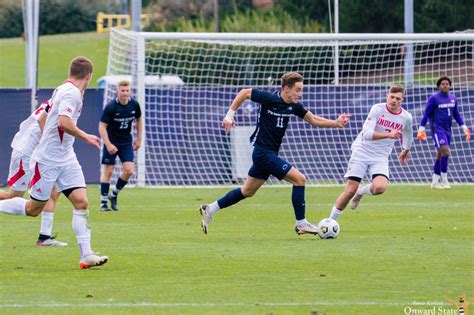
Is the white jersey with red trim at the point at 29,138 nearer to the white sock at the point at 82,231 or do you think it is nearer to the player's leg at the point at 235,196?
the white sock at the point at 82,231

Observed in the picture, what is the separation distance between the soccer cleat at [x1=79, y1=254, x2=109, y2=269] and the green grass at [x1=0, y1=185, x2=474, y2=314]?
0.10 metres

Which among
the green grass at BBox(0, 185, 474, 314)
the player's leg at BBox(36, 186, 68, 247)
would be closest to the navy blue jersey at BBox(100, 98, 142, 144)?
the green grass at BBox(0, 185, 474, 314)

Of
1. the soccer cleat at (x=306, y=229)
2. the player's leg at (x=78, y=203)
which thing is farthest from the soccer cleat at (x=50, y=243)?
the soccer cleat at (x=306, y=229)

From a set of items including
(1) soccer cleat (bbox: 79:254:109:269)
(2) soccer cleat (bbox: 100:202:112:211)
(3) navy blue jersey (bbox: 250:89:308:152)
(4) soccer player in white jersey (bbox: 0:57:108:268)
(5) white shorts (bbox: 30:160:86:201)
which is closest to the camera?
(1) soccer cleat (bbox: 79:254:109:269)

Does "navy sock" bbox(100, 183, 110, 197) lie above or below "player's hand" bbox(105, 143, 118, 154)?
below

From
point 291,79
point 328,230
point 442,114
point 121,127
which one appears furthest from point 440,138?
point 328,230

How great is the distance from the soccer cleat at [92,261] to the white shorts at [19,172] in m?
1.96

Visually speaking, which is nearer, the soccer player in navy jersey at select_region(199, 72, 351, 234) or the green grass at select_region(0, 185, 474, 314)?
the green grass at select_region(0, 185, 474, 314)

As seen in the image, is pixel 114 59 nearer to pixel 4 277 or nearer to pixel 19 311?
pixel 4 277

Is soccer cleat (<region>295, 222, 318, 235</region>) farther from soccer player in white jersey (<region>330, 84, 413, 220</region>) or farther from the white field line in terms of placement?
the white field line

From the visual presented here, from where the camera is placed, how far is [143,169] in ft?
75.9

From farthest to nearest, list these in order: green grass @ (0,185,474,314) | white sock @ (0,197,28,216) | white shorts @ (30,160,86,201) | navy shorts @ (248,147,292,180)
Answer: navy shorts @ (248,147,292,180) < white sock @ (0,197,28,216) < white shorts @ (30,160,86,201) < green grass @ (0,185,474,314)

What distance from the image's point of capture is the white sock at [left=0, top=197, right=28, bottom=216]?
37.1 feet

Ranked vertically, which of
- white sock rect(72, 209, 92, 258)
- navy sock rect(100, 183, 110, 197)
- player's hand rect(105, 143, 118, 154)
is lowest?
navy sock rect(100, 183, 110, 197)
